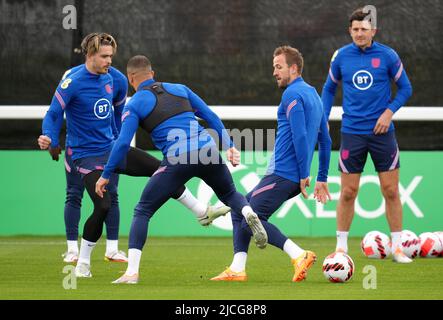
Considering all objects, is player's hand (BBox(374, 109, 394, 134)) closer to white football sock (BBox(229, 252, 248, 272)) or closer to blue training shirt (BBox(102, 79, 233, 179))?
white football sock (BBox(229, 252, 248, 272))

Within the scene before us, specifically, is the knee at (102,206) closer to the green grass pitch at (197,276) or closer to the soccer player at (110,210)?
the green grass pitch at (197,276)

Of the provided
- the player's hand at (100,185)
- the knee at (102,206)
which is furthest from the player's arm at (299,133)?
the knee at (102,206)

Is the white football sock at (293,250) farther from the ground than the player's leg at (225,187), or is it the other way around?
the player's leg at (225,187)

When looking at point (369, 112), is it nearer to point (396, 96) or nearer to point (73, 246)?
point (396, 96)

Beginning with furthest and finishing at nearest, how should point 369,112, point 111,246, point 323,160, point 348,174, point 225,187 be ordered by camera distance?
point 111,246, point 348,174, point 369,112, point 323,160, point 225,187

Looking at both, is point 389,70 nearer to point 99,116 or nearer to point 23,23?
point 99,116

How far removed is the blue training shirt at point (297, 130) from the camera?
29.3ft

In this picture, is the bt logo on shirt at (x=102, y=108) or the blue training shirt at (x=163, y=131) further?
the bt logo on shirt at (x=102, y=108)

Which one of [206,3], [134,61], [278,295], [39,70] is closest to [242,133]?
[206,3]

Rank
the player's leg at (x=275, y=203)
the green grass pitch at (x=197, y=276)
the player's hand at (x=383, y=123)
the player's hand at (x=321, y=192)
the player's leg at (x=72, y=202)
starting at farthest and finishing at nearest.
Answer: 1. the player's leg at (x=72, y=202)
2. the player's hand at (x=383, y=123)
3. the player's hand at (x=321, y=192)
4. the player's leg at (x=275, y=203)
5. the green grass pitch at (x=197, y=276)

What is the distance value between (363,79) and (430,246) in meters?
1.90

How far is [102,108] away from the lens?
33.2 ft

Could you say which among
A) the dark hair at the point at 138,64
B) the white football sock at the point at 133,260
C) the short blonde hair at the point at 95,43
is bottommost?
the white football sock at the point at 133,260

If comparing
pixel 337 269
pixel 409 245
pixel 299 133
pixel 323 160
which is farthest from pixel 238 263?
pixel 409 245
